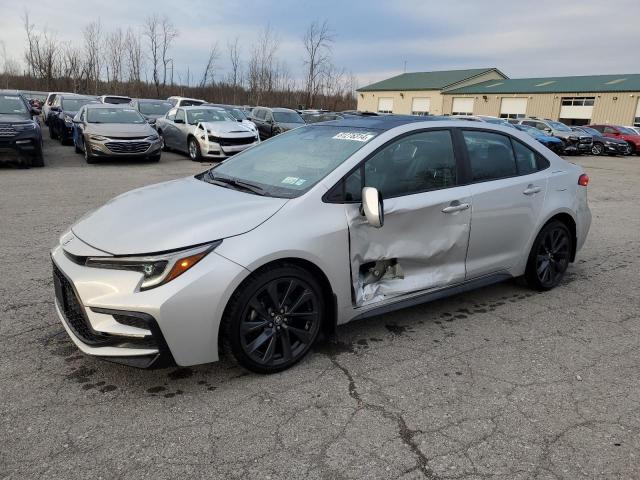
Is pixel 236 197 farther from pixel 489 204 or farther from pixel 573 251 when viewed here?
pixel 573 251

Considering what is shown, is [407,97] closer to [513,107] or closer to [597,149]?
[513,107]

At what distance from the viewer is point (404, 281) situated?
12.3 ft

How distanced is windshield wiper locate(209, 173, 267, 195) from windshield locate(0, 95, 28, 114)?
11320 millimetres

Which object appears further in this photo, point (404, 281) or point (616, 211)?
point (616, 211)

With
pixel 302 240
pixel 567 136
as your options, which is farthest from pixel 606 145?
pixel 302 240

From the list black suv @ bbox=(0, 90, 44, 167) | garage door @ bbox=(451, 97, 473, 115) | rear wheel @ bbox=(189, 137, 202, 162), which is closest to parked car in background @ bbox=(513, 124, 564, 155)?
rear wheel @ bbox=(189, 137, 202, 162)

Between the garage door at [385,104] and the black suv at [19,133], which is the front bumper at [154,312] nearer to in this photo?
the black suv at [19,133]

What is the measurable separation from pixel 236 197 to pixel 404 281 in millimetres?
1354

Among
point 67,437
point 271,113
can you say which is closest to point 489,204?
point 67,437

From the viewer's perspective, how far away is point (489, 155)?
4.35 meters

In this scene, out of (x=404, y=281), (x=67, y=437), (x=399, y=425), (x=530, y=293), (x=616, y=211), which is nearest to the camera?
(x=67, y=437)

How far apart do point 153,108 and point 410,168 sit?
59.7 feet

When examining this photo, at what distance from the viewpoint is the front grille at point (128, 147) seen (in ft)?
43.7

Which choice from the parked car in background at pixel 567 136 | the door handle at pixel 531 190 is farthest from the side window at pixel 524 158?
the parked car in background at pixel 567 136
